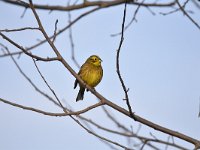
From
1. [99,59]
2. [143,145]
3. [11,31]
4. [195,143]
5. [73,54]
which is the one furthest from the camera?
[99,59]

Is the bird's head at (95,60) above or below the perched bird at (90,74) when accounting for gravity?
above

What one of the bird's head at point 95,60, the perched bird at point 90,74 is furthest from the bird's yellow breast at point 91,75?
the bird's head at point 95,60

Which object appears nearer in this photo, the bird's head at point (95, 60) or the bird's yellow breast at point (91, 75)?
the bird's yellow breast at point (91, 75)

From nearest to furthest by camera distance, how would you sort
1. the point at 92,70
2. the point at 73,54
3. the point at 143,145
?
the point at 143,145 < the point at 73,54 < the point at 92,70

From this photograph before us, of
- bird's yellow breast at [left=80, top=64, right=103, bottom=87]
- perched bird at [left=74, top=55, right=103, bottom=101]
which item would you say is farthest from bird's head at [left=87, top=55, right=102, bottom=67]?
bird's yellow breast at [left=80, top=64, right=103, bottom=87]

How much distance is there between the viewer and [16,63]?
406 cm

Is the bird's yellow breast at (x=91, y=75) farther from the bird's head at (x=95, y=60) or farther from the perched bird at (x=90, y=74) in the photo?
the bird's head at (x=95, y=60)

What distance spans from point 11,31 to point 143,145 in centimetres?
145

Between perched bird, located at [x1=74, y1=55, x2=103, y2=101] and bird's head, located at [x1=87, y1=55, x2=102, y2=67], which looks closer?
perched bird, located at [x1=74, y1=55, x2=103, y2=101]

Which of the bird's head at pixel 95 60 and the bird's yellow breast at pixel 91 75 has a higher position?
the bird's head at pixel 95 60

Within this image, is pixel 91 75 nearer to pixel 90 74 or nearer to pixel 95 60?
pixel 90 74

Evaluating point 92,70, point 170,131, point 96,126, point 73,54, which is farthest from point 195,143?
point 92,70

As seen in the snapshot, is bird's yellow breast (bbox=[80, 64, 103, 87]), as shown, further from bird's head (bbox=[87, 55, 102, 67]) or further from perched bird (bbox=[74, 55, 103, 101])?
bird's head (bbox=[87, 55, 102, 67])

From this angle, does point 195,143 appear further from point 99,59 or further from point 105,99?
point 99,59
